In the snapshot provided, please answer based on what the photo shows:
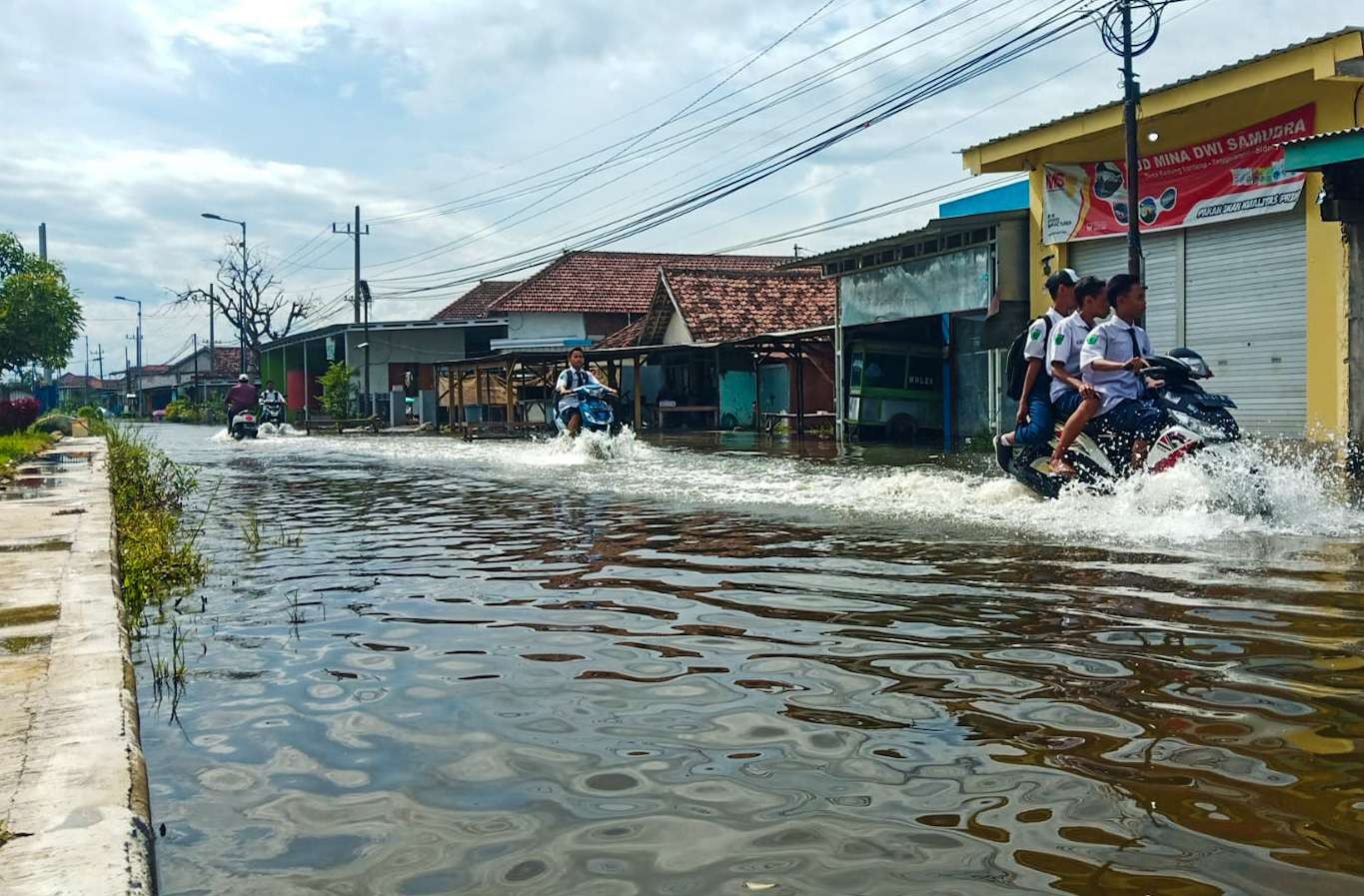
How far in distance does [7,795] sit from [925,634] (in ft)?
10.4

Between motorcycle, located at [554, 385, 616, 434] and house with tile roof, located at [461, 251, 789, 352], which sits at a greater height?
house with tile roof, located at [461, 251, 789, 352]

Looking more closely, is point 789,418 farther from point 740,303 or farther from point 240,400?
point 240,400

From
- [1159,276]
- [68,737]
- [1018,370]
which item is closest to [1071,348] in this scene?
[1018,370]

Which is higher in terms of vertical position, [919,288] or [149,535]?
[919,288]

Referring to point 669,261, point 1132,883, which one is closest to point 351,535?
point 1132,883

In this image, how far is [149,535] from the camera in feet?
26.5

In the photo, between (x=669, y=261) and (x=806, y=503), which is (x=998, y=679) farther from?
(x=669, y=261)

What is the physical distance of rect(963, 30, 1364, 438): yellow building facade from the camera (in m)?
13.9

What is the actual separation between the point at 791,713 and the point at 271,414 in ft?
111

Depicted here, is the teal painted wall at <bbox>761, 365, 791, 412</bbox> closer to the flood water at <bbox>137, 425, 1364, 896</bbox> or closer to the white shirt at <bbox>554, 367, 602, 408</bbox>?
the white shirt at <bbox>554, 367, 602, 408</bbox>

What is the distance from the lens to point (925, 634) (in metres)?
4.76

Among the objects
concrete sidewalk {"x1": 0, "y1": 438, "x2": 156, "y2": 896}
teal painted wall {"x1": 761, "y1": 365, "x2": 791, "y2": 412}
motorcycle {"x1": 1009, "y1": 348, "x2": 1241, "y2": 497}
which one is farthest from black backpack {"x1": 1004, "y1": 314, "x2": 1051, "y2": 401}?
teal painted wall {"x1": 761, "y1": 365, "x2": 791, "y2": 412}

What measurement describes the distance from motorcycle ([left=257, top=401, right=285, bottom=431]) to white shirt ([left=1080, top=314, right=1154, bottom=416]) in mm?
29647

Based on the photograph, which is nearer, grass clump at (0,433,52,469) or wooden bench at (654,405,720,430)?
grass clump at (0,433,52,469)
